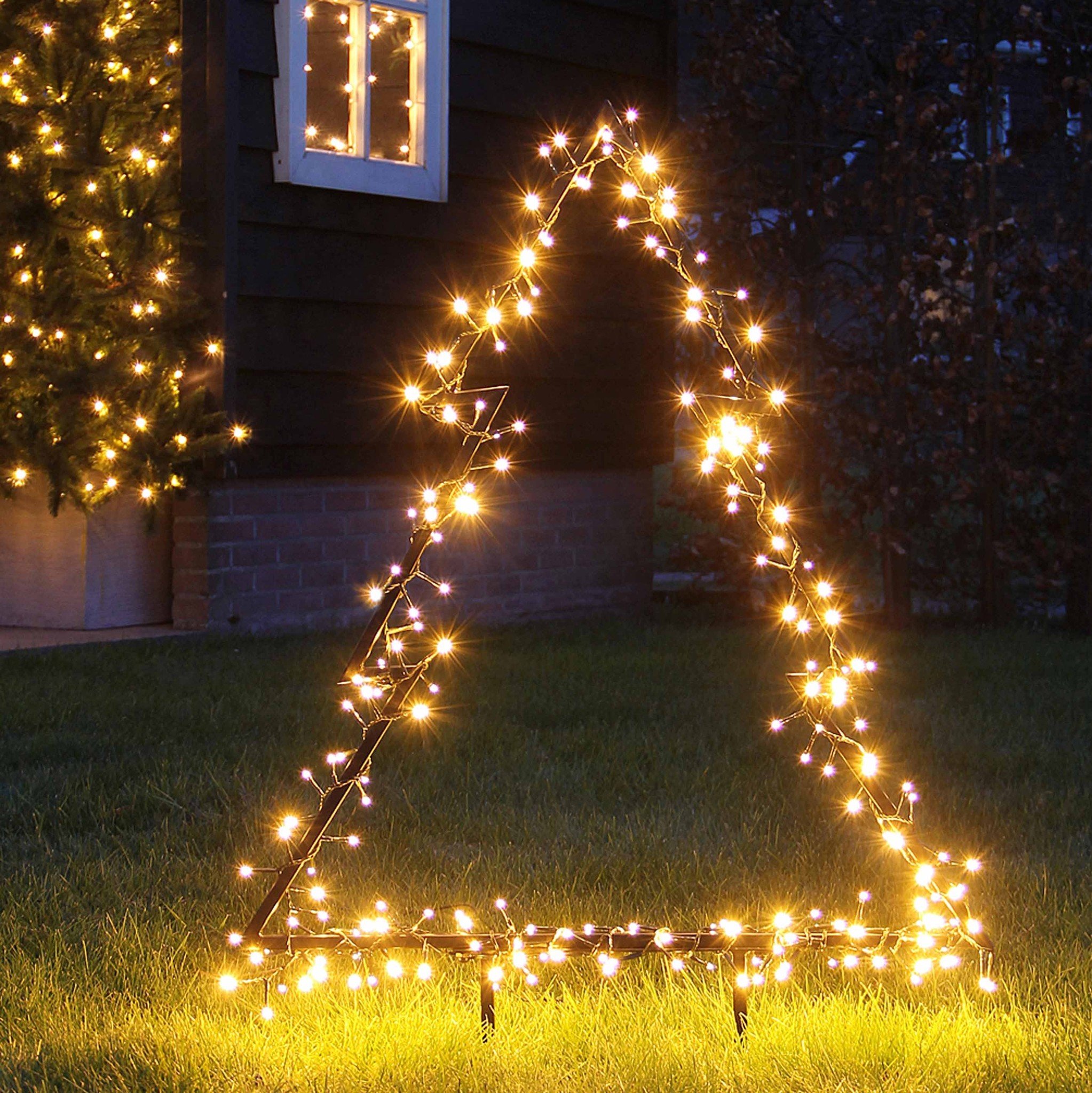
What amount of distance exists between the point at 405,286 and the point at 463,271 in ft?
1.22

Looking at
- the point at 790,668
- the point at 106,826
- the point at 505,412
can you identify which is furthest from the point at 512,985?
the point at 505,412

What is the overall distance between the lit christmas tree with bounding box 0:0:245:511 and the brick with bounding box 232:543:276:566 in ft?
1.40

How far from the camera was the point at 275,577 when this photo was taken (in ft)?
23.7

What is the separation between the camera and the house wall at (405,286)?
6.86 metres

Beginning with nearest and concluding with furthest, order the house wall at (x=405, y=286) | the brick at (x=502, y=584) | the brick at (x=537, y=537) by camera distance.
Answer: the house wall at (x=405, y=286) < the brick at (x=502, y=584) < the brick at (x=537, y=537)

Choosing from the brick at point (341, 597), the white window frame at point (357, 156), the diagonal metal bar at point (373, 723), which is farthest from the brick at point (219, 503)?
the diagonal metal bar at point (373, 723)

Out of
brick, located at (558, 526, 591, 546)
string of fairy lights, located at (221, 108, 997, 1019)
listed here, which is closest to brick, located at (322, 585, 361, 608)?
brick, located at (558, 526, 591, 546)

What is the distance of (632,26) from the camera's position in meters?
8.46

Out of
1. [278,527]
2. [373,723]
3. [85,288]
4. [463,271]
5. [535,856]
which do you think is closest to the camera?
[373,723]

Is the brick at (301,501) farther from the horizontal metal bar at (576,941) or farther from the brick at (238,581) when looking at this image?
the horizontal metal bar at (576,941)

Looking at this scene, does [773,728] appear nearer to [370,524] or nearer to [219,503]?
[219,503]

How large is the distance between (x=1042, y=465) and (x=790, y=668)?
206 centimetres

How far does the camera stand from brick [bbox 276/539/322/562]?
7242 mm

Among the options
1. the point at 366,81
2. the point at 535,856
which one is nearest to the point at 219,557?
the point at 366,81
